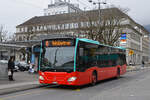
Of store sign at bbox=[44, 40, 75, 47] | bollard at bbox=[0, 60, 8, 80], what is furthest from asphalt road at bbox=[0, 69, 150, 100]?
bollard at bbox=[0, 60, 8, 80]

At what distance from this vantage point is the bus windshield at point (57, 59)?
43.1 feet

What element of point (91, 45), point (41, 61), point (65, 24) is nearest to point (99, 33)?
point (91, 45)

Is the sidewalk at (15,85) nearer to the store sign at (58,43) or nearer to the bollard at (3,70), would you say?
the bollard at (3,70)

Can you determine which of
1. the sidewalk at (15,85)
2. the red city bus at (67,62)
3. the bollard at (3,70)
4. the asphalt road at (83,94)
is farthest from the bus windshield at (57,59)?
the bollard at (3,70)

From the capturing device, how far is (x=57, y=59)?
43.9 ft

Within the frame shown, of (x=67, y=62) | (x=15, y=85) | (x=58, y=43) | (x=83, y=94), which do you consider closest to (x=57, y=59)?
(x=67, y=62)

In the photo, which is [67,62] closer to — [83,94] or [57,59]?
[57,59]

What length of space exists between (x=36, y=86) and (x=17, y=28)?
283 ft

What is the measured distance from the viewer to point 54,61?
1341 cm

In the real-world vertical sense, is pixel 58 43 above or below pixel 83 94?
above

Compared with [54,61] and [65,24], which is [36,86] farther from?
[65,24]

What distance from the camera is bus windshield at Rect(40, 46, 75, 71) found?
43.1 ft

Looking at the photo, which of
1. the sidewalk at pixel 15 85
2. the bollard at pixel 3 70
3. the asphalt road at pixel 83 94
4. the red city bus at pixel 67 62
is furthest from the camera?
the bollard at pixel 3 70

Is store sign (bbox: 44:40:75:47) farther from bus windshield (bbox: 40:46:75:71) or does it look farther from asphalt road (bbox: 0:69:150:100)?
asphalt road (bbox: 0:69:150:100)
